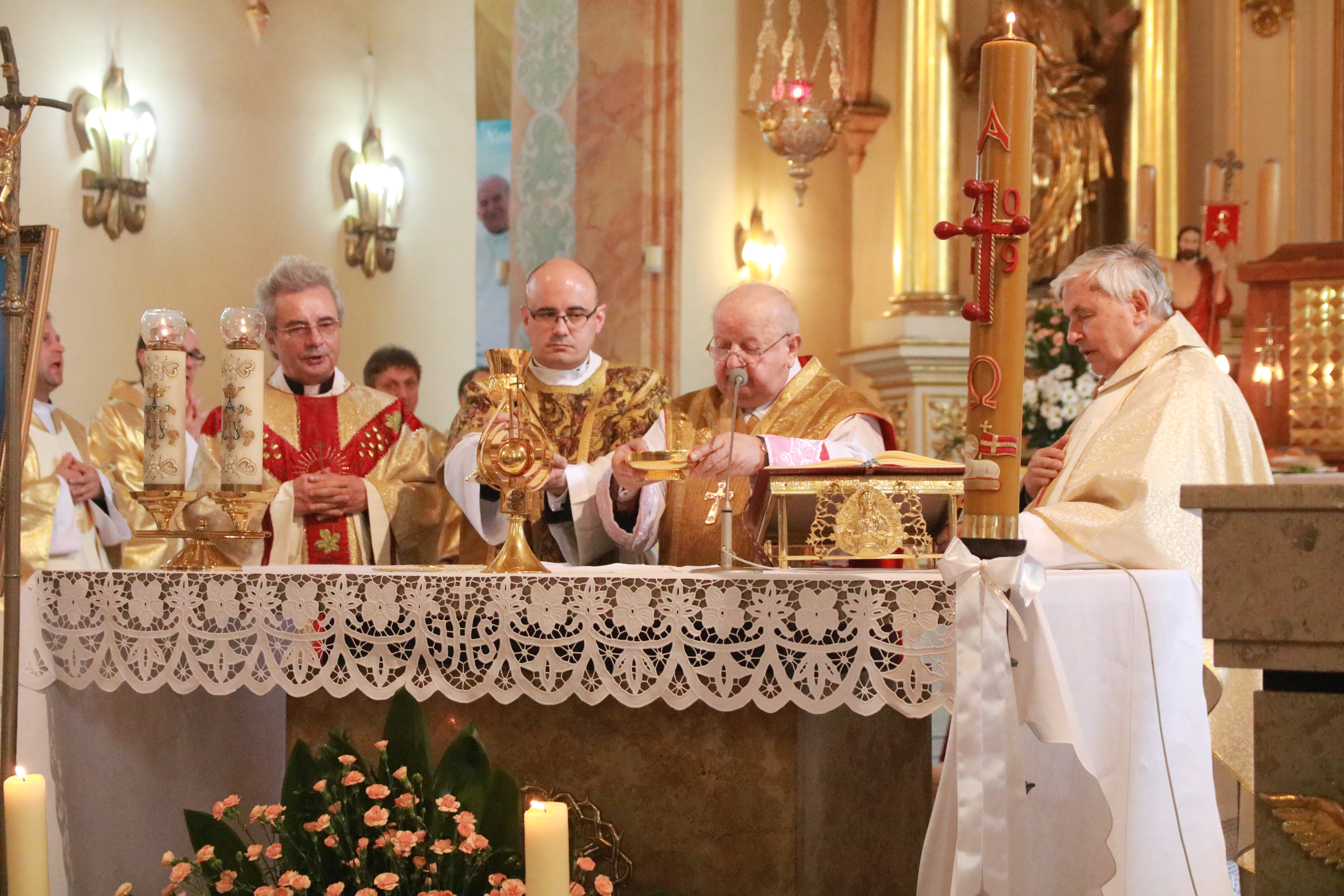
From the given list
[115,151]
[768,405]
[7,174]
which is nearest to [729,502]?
[768,405]

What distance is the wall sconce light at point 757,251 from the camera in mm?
8539

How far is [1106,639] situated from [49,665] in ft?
6.49

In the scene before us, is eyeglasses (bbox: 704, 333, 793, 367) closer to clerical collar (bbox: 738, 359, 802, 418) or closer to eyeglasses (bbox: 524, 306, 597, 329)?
clerical collar (bbox: 738, 359, 802, 418)

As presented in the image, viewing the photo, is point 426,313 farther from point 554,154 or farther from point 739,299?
point 739,299

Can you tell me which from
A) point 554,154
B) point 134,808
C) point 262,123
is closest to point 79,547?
point 134,808

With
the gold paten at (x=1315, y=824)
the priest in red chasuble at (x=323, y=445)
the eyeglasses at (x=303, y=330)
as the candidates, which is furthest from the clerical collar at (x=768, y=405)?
the gold paten at (x=1315, y=824)

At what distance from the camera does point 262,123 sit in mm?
7828

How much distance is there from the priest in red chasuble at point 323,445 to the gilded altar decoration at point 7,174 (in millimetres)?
799

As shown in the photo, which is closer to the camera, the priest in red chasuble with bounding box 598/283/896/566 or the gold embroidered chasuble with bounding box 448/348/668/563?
the priest in red chasuble with bounding box 598/283/896/566

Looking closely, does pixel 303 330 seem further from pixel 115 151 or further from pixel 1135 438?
pixel 115 151

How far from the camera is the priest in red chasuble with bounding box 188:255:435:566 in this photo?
3.74 m

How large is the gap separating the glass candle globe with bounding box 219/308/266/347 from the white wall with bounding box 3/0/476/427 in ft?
11.1

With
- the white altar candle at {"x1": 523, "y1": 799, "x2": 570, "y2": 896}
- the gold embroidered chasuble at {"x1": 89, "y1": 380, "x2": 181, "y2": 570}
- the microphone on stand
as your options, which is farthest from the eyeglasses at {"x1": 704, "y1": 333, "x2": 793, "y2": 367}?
the gold embroidered chasuble at {"x1": 89, "y1": 380, "x2": 181, "y2": 570}

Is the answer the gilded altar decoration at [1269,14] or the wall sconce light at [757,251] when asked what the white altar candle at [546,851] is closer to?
the wall sconce light at [757,251]
